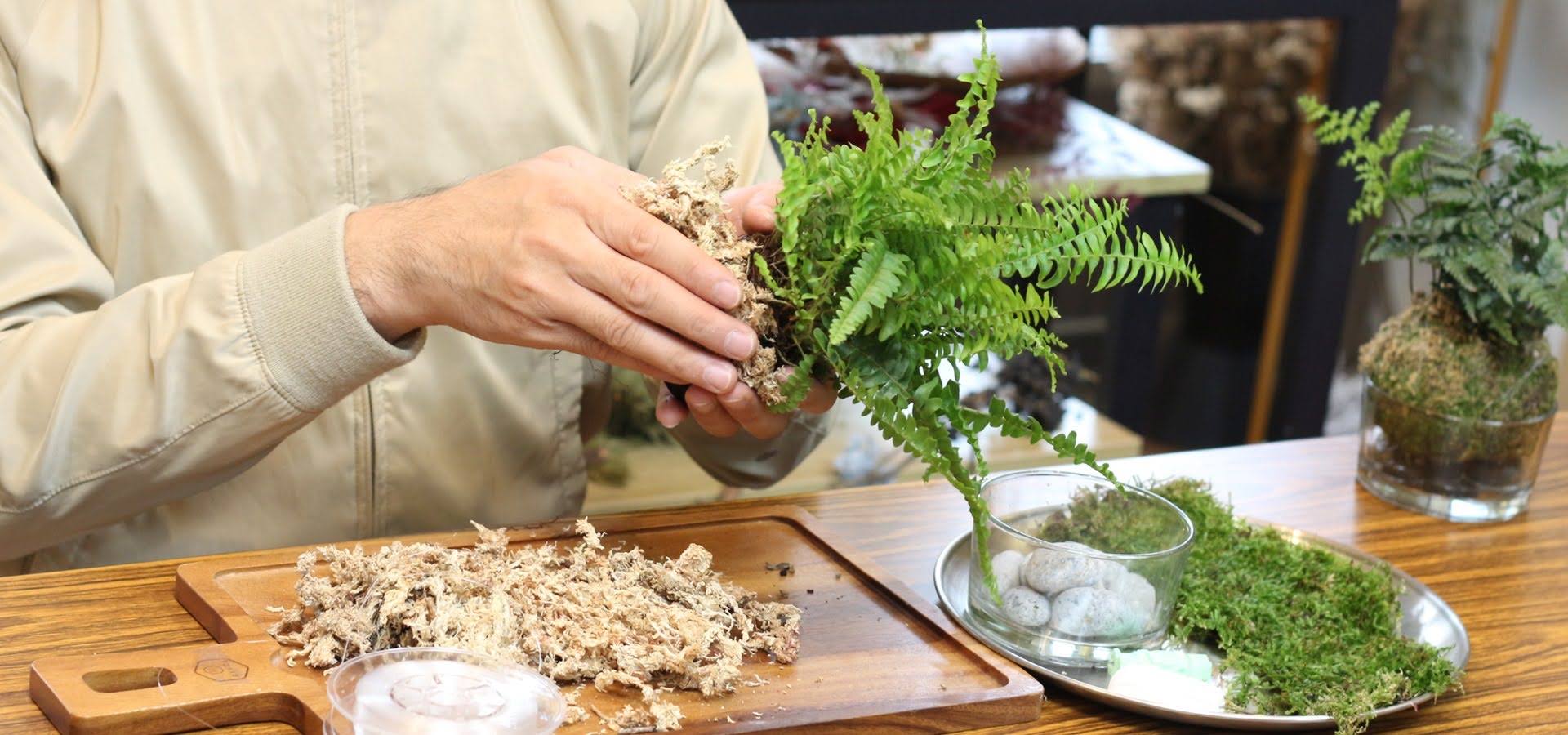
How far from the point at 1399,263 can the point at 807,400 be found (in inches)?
122

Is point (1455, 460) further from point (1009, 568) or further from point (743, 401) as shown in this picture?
point (743, 401)

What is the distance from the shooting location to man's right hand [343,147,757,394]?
121cm

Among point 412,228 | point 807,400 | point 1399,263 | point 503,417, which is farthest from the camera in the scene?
point 1399,263

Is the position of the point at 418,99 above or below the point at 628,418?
above

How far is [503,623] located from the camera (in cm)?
115

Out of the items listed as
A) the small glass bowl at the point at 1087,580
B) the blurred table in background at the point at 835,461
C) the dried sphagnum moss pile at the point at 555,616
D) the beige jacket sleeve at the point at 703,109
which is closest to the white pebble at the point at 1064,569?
the small glass bowl at the point at 1087,580

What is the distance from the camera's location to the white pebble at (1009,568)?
1261 mm

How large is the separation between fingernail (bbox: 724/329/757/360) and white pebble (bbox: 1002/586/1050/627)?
308 mm

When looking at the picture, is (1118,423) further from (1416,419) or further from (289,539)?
(289,539)

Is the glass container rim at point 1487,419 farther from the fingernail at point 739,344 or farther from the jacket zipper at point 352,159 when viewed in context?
the jacket zipper at point 352,159

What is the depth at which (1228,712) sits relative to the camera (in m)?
1.18

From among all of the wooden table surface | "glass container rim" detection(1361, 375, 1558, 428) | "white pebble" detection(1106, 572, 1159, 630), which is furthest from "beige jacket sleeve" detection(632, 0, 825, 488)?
"glass container rim" detection(1361, 375, 1558, 428)

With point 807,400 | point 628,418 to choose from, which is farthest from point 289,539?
point 628,418

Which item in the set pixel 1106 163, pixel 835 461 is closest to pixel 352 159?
pixel 835 461
